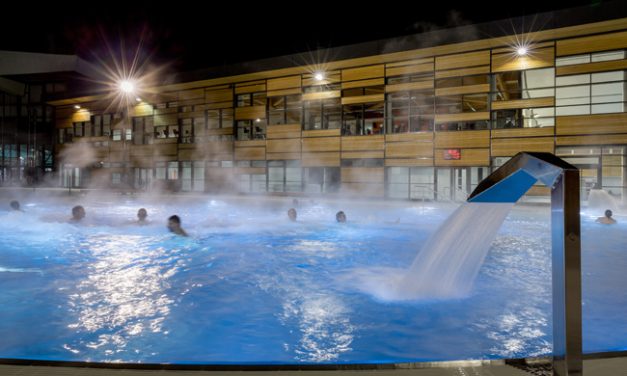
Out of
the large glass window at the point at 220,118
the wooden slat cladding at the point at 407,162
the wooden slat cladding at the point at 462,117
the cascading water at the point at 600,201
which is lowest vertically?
the cascading water at the point at 600,201

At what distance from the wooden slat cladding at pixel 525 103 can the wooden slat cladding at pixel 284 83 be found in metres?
9.83

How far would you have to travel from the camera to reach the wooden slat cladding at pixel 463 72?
1805 cm

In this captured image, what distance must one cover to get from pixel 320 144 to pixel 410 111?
4.83 m

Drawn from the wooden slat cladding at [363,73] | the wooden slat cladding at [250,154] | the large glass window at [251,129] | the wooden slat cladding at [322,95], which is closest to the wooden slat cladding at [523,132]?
the wooden slat cladding at [363,73]

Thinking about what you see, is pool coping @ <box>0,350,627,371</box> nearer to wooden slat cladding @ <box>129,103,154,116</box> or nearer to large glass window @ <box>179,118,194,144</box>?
large glass window @ <box>179,118,194,144</box>

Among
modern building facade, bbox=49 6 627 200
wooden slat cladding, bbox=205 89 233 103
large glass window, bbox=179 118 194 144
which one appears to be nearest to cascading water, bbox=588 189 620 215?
modern building facade, bbox=49 6 627 200

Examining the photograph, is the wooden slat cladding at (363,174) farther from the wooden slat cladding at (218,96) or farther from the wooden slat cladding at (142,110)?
the wooden slat cladding at (142,110)

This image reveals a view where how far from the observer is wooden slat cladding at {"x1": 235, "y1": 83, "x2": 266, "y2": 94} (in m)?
23.6

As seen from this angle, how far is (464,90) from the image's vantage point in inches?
724

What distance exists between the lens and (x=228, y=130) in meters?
24.7

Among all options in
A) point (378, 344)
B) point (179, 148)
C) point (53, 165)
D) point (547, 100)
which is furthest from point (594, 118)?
point (53, 165)

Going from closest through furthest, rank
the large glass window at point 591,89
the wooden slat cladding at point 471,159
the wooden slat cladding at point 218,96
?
the large glass window at point 591,89 < the wooden slat cladding at point 471,159 < the wooden slat cladding at point 218,96

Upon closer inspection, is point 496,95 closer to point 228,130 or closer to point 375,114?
point 375,114

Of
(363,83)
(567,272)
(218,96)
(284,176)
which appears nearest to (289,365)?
(567,272)
